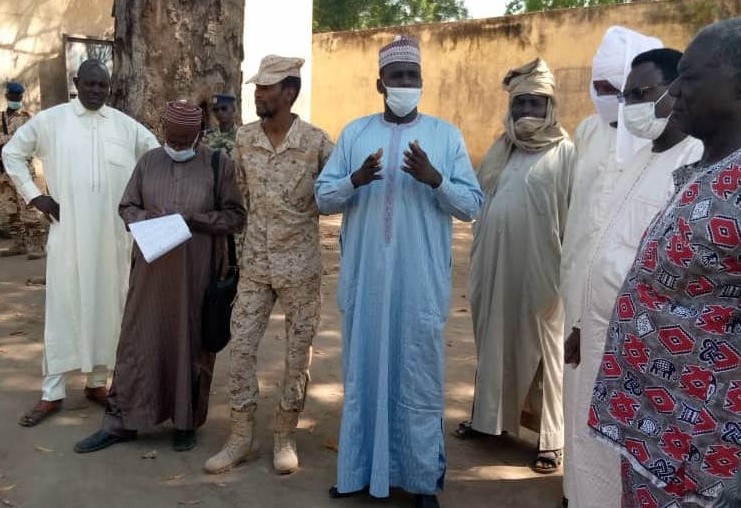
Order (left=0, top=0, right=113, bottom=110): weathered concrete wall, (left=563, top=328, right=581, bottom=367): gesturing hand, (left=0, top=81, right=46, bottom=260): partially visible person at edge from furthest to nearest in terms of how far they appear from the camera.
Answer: (left=0, top=0, right=113, bottom=110): weathered concrete wall
(left=0, top=81, right=46, bottom=260): partially visible person at edge
(left=563, top=328, right=581, bottom=367): gesturing hand

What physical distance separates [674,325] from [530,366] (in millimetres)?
2180

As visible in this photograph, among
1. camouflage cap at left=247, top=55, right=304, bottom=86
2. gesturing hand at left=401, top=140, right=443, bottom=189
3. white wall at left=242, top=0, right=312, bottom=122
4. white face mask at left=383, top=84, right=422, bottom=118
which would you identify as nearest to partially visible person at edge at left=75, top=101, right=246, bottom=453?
camouflage cap at left=247, top=55, right=304, bottom=86

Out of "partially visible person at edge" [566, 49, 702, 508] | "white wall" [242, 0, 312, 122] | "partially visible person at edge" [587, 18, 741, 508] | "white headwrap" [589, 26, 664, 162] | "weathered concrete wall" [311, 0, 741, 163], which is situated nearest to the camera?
"partially visible person at edge" [587, 18, 741, 508]

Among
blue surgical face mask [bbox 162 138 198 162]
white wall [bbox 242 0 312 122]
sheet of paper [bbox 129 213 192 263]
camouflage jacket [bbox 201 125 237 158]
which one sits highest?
white wall [bbox 242 0 312 122]

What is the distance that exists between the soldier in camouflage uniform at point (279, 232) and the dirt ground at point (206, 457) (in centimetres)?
19

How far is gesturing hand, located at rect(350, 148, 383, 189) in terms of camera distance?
10.5 ft

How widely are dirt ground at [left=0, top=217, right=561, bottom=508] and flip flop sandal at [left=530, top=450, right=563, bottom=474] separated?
0.05m

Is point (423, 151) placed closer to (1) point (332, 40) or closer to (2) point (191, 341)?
(2) point (191, 341)

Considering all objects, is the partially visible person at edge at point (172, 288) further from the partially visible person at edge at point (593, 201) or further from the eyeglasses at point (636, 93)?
the eyeglasses at point (636, 93)

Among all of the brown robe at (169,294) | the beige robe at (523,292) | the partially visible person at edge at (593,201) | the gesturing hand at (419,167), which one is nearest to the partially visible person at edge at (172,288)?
the brown robe at (169,294)

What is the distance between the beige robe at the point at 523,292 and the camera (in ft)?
13.2

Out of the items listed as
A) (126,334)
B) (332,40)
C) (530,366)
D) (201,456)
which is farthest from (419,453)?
(332,40)

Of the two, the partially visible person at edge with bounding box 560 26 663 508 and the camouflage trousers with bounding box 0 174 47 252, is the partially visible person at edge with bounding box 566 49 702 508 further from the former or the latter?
the camouflage trousers with bounding box 0 174 47 252

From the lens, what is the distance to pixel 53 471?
3867mm
